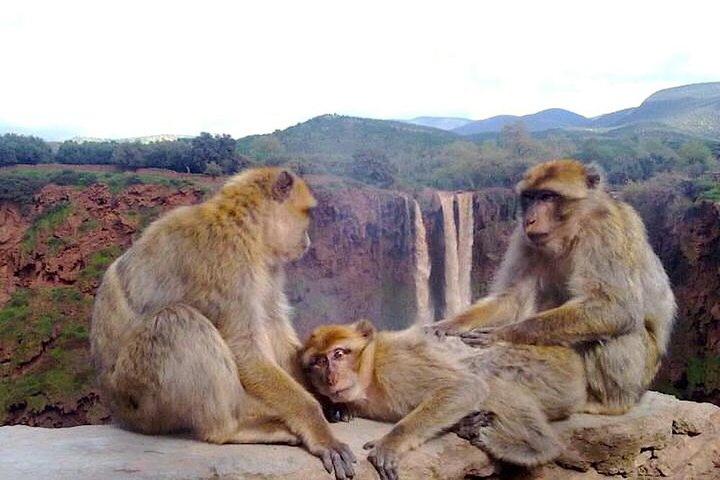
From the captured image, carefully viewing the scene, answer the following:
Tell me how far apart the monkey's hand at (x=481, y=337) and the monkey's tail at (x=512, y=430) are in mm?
278

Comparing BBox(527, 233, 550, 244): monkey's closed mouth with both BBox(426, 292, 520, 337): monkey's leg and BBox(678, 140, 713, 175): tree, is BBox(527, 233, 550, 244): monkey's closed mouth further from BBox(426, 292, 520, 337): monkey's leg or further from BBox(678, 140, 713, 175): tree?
BBox(678, 140, 713, 175): tree

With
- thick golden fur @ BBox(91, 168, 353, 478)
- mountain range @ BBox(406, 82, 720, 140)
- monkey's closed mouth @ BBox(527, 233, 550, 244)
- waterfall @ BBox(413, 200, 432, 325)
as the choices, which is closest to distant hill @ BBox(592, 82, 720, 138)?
mountain range @ BBox(406, 82, 720, 140)

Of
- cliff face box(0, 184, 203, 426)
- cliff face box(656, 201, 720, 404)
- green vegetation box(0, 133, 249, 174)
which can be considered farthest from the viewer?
green vegetation box(0, 133, 249, 174)

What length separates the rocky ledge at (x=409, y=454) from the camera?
3375 mm

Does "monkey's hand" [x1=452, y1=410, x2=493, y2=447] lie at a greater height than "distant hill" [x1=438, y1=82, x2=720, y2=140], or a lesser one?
lesser

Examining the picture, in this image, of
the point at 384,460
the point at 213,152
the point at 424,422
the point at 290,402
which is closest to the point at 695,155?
the point at 213,152

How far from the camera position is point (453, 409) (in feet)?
12.3

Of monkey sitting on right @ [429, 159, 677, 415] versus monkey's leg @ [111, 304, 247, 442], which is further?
monkey sitting on right @ [429, 159, 677, 415]

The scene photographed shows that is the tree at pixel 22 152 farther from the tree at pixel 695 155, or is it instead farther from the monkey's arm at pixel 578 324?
the monkey's arm at pixel 578 324

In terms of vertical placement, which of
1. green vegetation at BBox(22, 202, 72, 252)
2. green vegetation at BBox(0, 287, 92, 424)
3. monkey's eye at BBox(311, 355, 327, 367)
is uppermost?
monkey's eye at BBox(311, 355, 327, 367)

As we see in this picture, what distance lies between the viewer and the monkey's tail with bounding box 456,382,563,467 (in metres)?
3.96

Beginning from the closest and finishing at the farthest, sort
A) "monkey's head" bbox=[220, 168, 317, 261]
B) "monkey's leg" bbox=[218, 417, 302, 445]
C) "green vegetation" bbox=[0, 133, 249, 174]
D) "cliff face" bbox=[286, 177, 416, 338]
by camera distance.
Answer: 1. "monkey's leg" bbox=[218, 417, 302, 445]
2. "monkey's head" bbox=[220, 168, 317, 261]
3. "cliff face" bbox=[286, 177, 416, 338]
4. "green vegetation" bbox=[0, 133, 249, 174]

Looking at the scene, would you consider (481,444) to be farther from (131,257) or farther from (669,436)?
(131,257)

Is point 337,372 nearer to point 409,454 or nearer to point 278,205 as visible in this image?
point 409,454
